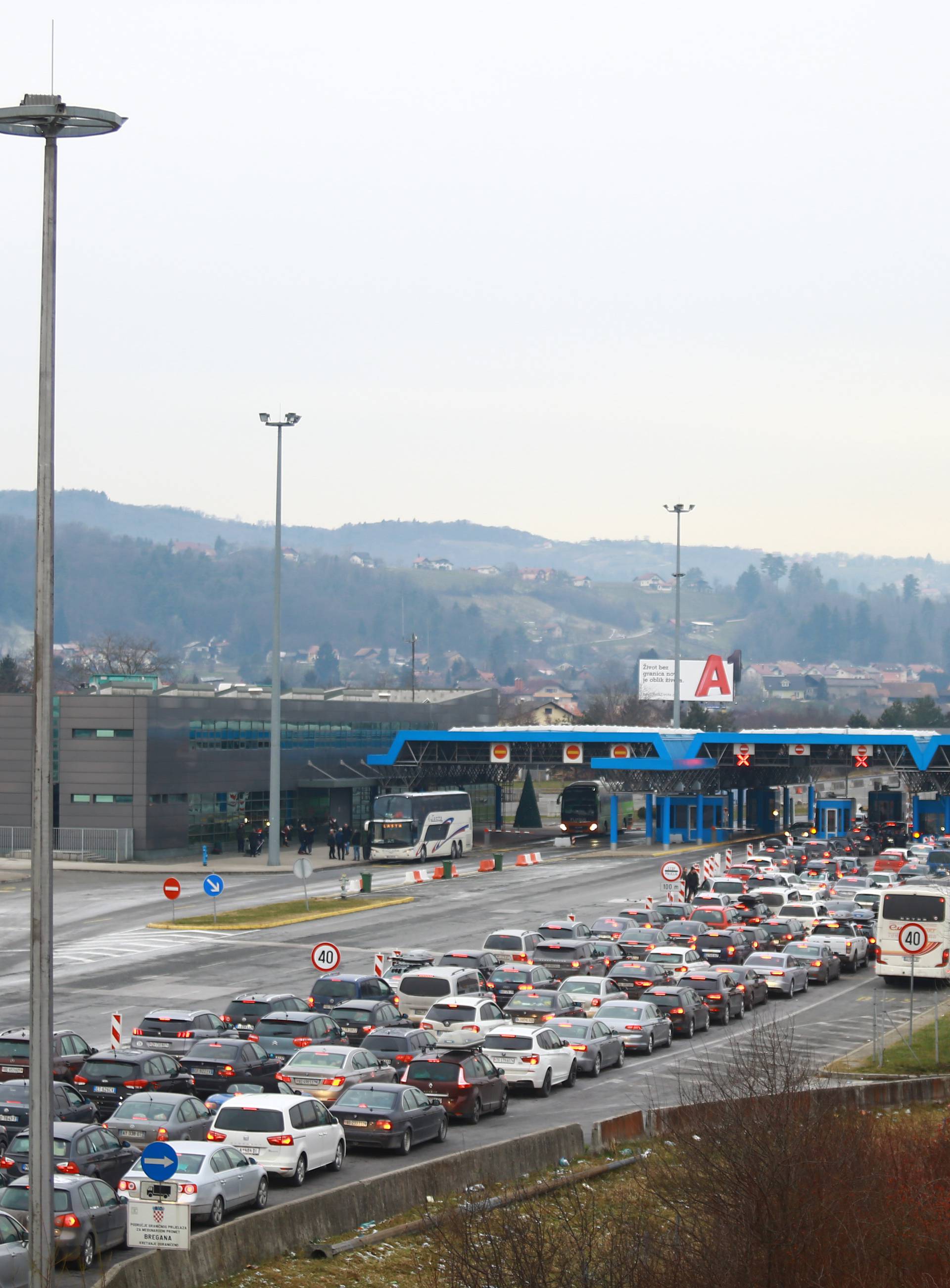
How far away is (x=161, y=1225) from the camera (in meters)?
17.3

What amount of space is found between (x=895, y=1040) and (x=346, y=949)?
18.8m

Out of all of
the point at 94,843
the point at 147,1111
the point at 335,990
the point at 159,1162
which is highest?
the point at 159,1162

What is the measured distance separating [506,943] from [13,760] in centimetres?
4067

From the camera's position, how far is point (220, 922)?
55938 millimetres

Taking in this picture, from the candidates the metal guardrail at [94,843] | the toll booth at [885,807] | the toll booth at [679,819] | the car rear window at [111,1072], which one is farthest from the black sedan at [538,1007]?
the toll booth at [885,807]

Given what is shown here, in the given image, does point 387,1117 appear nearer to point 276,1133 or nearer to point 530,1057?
point 276,1133

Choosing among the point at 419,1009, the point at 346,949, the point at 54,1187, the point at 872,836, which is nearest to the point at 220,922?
the point at 346,949

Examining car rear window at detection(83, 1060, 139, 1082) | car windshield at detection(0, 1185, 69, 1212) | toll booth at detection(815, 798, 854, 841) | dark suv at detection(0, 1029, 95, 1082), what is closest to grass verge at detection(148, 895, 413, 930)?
dark suv at detection(0, 1029, 95, 1082)

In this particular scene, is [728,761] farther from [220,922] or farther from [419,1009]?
[419,1009]

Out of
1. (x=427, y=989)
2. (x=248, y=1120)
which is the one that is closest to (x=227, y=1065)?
(x=248, y=1120)

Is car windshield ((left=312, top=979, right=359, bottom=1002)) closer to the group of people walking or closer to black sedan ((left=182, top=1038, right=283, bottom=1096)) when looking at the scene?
black sedan ((left=182, top=1038, right=283, bottom=1096))

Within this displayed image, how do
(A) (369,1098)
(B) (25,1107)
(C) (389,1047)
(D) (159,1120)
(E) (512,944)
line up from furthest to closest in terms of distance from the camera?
(E) (512,944), (C) (389,1047), (A) (369,1098), (B) (25,1107), (D) (159,1120)

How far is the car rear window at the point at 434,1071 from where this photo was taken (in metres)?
28.6

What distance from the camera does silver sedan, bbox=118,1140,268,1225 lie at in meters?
20.9
